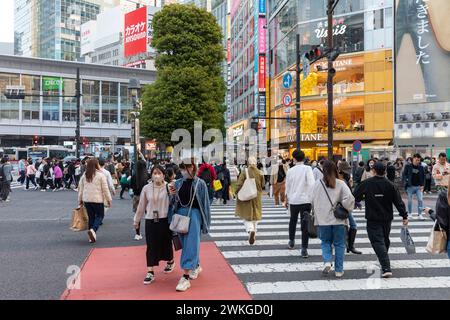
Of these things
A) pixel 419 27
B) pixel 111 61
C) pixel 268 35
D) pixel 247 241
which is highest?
pixel 111 61

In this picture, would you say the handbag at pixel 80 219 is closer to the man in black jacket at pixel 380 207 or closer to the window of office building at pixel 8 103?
the man in black jacket at pixel 380 207

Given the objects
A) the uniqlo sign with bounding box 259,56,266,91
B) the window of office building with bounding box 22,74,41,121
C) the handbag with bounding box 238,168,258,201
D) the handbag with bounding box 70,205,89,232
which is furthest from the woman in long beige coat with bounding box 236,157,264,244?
the window of office building with bounding box 22,74,41,121

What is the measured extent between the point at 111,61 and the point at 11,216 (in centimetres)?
9839

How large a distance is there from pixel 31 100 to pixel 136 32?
29231mm

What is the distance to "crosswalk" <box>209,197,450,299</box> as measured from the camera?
602 cm

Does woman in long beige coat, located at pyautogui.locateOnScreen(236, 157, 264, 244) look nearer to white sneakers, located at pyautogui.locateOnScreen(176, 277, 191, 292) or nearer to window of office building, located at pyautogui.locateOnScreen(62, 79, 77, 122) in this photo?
white sneakers, located at pyautogui.locateOnScreen(176, 277, 191, 292)

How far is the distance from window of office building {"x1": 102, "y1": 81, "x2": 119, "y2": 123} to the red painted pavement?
54887 mm

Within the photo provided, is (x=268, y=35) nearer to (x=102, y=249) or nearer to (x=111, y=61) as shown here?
(x=102, y=249)

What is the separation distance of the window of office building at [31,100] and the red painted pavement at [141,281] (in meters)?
51.6

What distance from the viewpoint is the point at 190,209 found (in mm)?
6219

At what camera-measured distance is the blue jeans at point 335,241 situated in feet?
21.9

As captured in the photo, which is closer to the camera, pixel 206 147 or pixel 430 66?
pixel 206 147
